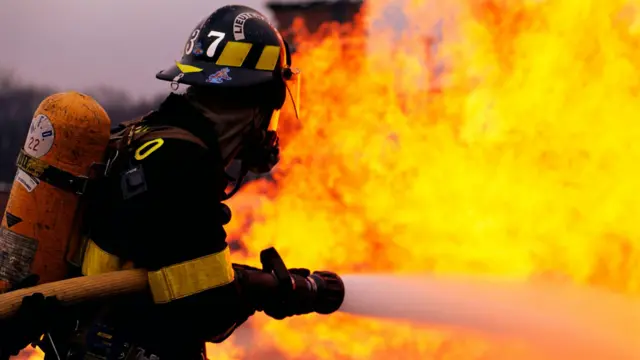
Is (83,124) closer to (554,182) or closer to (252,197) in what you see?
(554,182)

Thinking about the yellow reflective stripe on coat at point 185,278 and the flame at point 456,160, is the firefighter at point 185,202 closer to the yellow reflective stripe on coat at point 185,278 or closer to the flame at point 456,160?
the yellow reflective stripe on coat at point 185,278

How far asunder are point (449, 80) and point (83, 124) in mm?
4175

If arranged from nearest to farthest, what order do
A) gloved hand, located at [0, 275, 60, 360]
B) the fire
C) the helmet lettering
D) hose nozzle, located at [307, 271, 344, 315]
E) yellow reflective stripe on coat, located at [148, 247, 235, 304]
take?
gloved hand, located at [0, 275, 60, 360] → yellow reflective stripe on coat, located at [148, 247, 235, 304] → the helmet lettering → hose nozzle, located at [307, 271, 344, 315] → the fire

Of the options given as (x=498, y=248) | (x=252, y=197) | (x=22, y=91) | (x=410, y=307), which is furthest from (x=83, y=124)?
(x=22, y=91)

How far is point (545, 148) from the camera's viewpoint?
5562 mm

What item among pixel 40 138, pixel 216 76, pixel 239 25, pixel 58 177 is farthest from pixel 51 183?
pixel 239 25

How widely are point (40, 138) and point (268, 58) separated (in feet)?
2.84

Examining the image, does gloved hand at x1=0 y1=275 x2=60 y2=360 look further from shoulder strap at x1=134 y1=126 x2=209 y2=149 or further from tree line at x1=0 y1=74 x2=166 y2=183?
tree line at x1=0 y1=74 x2=166 y2=183

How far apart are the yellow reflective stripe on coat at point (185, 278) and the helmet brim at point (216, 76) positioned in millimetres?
644

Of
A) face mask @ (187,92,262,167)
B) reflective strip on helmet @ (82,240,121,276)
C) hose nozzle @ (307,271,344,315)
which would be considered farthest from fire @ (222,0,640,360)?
reflective strip on helmet @ (82,240,121,276)

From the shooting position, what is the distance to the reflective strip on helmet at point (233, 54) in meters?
2.82

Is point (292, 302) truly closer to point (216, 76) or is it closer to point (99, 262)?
point (99, 262)

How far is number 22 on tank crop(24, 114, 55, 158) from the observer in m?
2.55

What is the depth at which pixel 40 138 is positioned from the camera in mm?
2568
